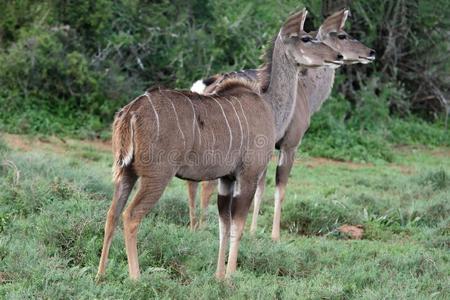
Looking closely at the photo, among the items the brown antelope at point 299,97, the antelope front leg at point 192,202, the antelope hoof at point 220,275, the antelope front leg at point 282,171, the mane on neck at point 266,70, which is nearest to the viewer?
the antelope hoof at point 220,275

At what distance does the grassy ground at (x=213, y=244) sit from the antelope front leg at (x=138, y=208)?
13 cm

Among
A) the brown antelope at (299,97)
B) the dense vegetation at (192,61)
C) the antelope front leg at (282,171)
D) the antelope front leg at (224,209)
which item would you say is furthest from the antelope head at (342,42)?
the dense vegetation at (192,61)

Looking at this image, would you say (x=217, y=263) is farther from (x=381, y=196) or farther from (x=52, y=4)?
(x=52, y=4)

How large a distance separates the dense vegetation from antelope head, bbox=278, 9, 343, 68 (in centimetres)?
462

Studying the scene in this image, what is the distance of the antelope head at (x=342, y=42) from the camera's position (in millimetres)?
7387

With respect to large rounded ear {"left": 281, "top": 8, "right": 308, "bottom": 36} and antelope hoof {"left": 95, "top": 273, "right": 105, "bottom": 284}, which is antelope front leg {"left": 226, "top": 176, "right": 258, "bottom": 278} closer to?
antelope hoof {"left": 95, "top": 273, "right": 105, "bottom": 284}

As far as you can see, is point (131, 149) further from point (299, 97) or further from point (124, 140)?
point (299, 97)

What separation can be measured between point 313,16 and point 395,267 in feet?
20.6

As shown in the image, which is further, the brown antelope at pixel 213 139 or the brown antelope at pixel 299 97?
the brown antelope at pixel 299 97

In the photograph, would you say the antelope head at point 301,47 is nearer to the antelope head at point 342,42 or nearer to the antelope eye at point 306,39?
the antelope eye at point 306,39

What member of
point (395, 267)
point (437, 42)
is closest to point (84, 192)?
point (395, 267)

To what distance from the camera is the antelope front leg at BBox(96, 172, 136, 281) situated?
448 cm

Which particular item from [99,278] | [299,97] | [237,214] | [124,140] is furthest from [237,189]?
[299,97]

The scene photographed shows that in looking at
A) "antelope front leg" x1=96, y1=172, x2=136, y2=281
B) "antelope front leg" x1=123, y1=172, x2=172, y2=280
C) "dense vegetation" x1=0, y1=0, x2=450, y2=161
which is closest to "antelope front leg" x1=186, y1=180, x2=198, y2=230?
"antelope front leg" x1=96, y1=172, x2=136, y2=281
